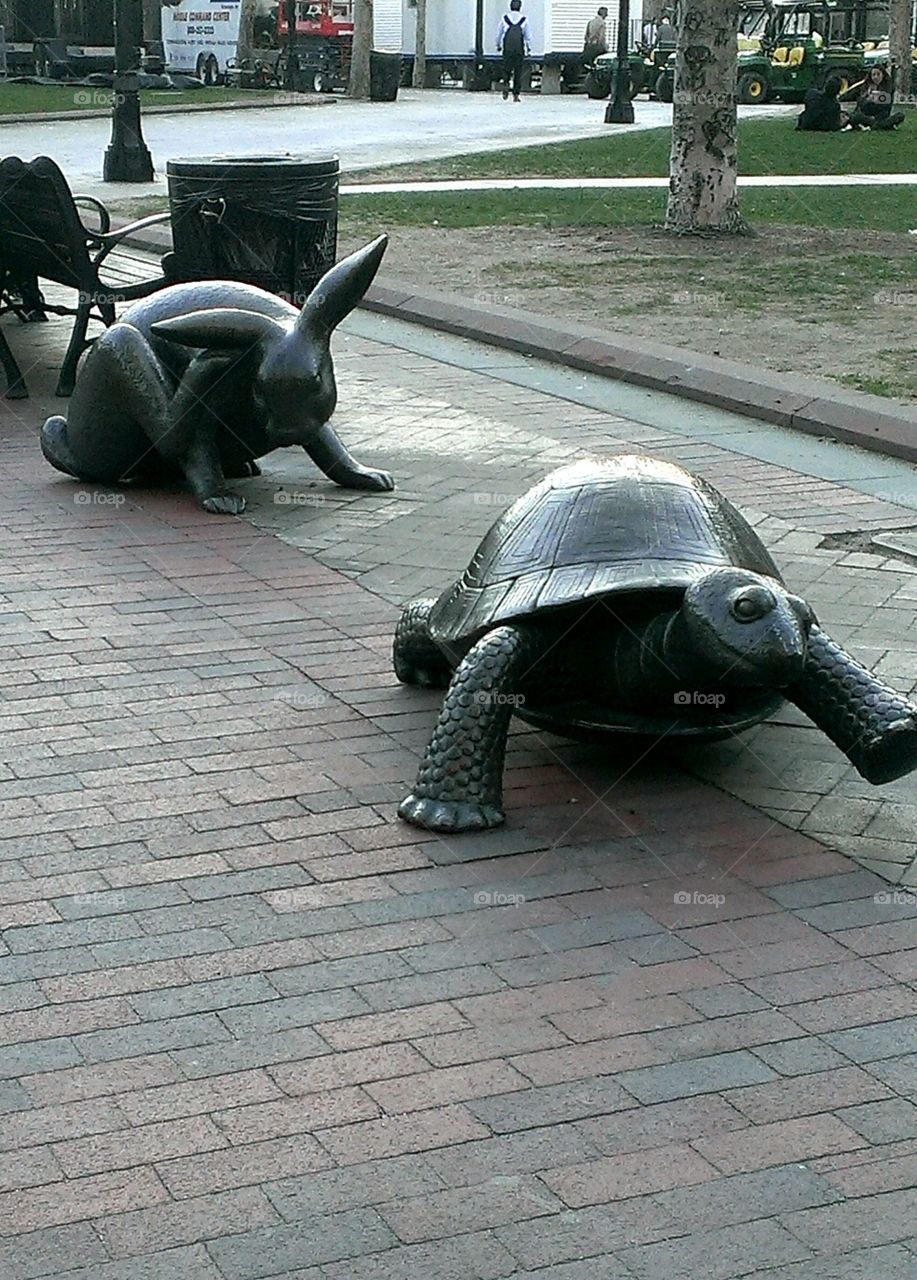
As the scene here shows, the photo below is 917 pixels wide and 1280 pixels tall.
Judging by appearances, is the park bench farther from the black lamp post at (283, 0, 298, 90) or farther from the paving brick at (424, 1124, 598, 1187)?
the black lamp post at (283, 0, 298, 90)

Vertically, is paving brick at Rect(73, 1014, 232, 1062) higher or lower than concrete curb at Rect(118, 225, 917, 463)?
lower

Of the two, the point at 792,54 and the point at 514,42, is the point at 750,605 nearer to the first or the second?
the point at 792,54

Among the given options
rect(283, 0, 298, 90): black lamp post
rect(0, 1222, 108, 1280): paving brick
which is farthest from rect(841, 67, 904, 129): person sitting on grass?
rect(0, 1222, 108, 1280): paving brick

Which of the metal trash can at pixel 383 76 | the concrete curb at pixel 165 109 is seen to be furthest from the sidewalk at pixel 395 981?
the metal trash can at pixel 383 76

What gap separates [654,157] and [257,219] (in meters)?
15.5

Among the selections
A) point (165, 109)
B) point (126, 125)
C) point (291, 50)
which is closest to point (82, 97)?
point (165, 109)

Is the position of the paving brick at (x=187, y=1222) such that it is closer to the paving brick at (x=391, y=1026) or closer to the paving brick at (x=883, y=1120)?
the paving brick at (x=391, y=1026)

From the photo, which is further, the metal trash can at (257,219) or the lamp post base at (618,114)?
the lamp post base at (618,114)

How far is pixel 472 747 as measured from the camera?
4.80 metres

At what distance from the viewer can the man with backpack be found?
42500 mm

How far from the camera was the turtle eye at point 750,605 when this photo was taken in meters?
4.70

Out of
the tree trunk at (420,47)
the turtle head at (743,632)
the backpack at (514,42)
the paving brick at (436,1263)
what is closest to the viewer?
the paving brick at (436,1263)

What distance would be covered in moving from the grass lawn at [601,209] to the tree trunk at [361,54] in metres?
21.6

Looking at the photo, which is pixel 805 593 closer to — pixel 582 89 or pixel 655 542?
pixel 655 542
